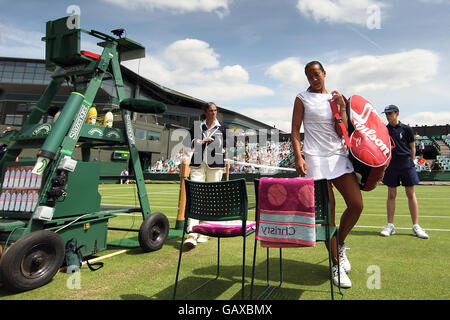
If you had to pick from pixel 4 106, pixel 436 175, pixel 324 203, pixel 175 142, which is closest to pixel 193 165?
pixel 324 203

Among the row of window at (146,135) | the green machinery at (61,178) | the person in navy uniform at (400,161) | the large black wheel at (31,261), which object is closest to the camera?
the large black wheel at (31,261)

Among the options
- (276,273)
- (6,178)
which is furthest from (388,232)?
(6,178)

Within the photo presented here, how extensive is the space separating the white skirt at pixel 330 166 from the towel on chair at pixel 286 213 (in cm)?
83

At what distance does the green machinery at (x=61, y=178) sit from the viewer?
269 cm

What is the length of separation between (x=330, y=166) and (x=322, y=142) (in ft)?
0.88

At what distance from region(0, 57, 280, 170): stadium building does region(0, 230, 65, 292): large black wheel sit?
3384 centimetres

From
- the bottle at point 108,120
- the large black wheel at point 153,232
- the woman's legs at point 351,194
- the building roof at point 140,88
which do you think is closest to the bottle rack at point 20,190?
the bottle at point 108,120

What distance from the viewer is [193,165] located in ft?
15.7

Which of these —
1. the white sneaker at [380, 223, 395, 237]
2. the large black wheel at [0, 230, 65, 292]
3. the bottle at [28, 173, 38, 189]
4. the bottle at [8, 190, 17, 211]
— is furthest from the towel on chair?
the white sneaker at [380, 223, 395, 237]

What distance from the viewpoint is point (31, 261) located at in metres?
2.62

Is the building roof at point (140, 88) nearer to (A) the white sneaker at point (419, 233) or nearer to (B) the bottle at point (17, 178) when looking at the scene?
(B) the bottle at point (17, 178)

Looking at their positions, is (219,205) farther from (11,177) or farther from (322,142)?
(11,177)

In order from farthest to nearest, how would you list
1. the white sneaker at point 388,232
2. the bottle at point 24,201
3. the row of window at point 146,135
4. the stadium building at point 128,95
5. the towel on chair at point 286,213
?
the stadium building at point 128,95 < the row of window at point 146,135 < the white sneaker at point 388,232 < the bottle at point 24,201 < the towel on chair at point 286,213

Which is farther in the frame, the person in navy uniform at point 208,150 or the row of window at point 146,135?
the row of window at point 146,135
